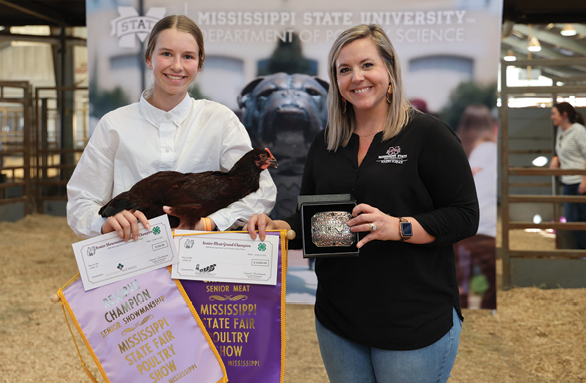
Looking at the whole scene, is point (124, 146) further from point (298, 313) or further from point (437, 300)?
point (298, 313)

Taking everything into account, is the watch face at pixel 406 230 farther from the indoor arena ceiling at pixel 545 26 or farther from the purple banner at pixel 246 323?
the indoor arena ceiling at pixel 545 26

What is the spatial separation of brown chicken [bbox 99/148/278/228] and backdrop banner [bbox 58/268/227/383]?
0.63ft

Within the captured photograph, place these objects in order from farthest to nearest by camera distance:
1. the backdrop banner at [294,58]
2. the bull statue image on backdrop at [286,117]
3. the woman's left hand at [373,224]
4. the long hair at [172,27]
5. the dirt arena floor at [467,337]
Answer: the bull statue image on backdrop at [286,117]
the backdrop banner at [294,58]
the dirt arena floor at [467,337]
the long hair at [172,27]
the woman's left hand at [373,224]

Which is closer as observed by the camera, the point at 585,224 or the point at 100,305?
the point at 100,305

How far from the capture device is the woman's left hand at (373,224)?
1264mm

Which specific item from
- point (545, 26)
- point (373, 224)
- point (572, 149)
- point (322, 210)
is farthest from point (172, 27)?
point (545, 26)

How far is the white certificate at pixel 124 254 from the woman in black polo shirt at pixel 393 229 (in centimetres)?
26

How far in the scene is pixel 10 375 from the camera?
3.12 metres

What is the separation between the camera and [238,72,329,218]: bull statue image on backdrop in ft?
12.5

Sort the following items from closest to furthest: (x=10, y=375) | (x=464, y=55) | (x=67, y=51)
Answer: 1. (x=10, y=375)
2. (x=464, y=55)
3. (x=67, y=51)

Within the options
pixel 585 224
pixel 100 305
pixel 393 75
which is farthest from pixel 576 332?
pixel 100 305

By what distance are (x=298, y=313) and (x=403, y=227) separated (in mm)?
3163

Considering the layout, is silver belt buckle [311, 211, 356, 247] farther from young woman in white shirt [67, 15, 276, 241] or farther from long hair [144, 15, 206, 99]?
long hair [144, 15, 206, 99]

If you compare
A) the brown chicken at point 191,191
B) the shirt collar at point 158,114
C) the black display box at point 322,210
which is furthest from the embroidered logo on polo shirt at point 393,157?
the shirt collar at point 158,114
